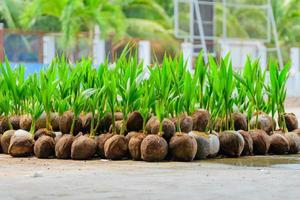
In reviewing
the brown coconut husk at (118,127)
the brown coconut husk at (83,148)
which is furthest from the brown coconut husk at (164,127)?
the brown coconut husk at (83,148)

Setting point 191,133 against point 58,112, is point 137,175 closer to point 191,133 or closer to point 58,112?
point 191,133

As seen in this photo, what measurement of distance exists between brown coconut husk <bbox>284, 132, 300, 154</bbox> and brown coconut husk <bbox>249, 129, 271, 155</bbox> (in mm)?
293

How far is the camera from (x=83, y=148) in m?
7.38

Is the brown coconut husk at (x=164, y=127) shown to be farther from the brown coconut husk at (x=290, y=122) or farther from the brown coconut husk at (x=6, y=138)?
the brown coconut husk at (x=290, y=122)

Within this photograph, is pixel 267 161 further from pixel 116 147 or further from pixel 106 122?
pixel 106 122

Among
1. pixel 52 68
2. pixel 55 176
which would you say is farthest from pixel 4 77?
pixel 55 176

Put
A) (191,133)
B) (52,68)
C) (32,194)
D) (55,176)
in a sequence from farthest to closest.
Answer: (52,68) < (191,133) < (55,176) < (32,194)

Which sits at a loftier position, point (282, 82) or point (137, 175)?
point (282, 82)

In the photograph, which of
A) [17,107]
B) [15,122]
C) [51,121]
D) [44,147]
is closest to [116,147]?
[44,147]

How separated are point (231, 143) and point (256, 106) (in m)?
0.81

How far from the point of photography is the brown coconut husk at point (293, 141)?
27.0 feet

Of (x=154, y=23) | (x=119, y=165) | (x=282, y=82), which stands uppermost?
(x=154, y=23)

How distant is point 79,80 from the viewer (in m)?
7.92

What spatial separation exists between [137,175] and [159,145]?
121cm
